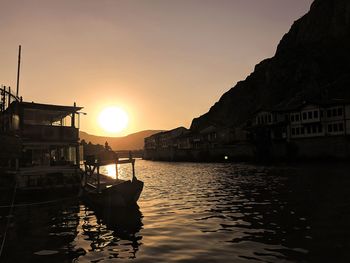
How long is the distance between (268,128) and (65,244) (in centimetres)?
8229

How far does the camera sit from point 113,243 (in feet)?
50.1

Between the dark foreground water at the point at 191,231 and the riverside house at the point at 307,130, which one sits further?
the riverside house at the point at 307,130

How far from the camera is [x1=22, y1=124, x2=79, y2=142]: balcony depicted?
30.4 metres

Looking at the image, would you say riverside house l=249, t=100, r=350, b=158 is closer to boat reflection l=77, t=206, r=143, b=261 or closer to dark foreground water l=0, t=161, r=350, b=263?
dark foreground water l=0, t=161, r=350, b=263

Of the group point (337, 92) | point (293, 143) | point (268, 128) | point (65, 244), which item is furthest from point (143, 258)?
point (337, 92)

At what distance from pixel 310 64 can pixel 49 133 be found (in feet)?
417

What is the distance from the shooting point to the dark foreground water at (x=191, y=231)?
13000 millimetres

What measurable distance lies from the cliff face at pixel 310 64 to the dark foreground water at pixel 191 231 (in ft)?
338

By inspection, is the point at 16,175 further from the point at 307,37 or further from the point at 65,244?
the point at 307,37

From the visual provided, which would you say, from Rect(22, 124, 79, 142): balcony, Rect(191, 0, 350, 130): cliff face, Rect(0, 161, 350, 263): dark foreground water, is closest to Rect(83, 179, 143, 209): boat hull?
Rect(0, 161, 350, 263): dark foreground water

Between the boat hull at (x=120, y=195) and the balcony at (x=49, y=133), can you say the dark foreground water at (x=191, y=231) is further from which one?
the balcony at (x=49, y=133)

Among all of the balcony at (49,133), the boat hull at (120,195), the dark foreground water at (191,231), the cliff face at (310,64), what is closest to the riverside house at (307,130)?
the cliff face at (310,64)

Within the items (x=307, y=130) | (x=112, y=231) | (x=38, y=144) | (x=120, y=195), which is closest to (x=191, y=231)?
(x=112, y=231)

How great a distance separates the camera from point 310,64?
5394 inches
